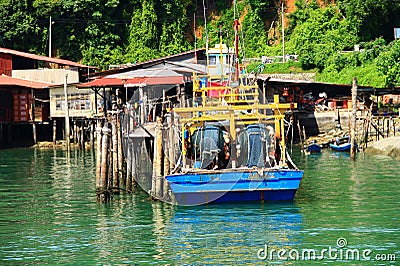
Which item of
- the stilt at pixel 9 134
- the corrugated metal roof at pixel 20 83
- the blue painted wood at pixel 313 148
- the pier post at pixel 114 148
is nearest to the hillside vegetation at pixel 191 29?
the corrugated metal roof at pixel 20 83

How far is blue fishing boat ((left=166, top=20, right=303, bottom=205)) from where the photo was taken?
22078 millimetres

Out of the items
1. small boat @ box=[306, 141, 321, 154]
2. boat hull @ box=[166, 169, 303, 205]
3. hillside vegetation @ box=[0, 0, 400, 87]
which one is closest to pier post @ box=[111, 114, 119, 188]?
boat hull @ box=[166, 169, 303, 205]

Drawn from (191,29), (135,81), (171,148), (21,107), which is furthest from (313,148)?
(191,29)

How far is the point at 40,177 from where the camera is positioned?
3234 cm

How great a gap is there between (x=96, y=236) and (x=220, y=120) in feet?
18.8

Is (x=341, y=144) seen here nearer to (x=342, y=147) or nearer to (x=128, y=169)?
(x=342, y=147)

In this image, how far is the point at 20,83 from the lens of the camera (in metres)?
49.8

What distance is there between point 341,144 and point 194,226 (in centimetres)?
2152

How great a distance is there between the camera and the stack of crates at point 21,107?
4975 centimetres

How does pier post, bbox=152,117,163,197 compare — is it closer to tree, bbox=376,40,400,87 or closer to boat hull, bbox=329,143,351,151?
boat hull, bbox=329,143,351,151

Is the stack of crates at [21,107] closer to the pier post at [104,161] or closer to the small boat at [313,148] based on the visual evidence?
the small boat at [313,148]

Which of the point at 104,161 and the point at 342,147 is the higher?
the point at 104,161

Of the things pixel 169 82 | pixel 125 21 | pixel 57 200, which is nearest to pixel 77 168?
pixel 169 82

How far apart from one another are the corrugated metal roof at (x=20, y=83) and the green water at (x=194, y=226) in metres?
19.7
